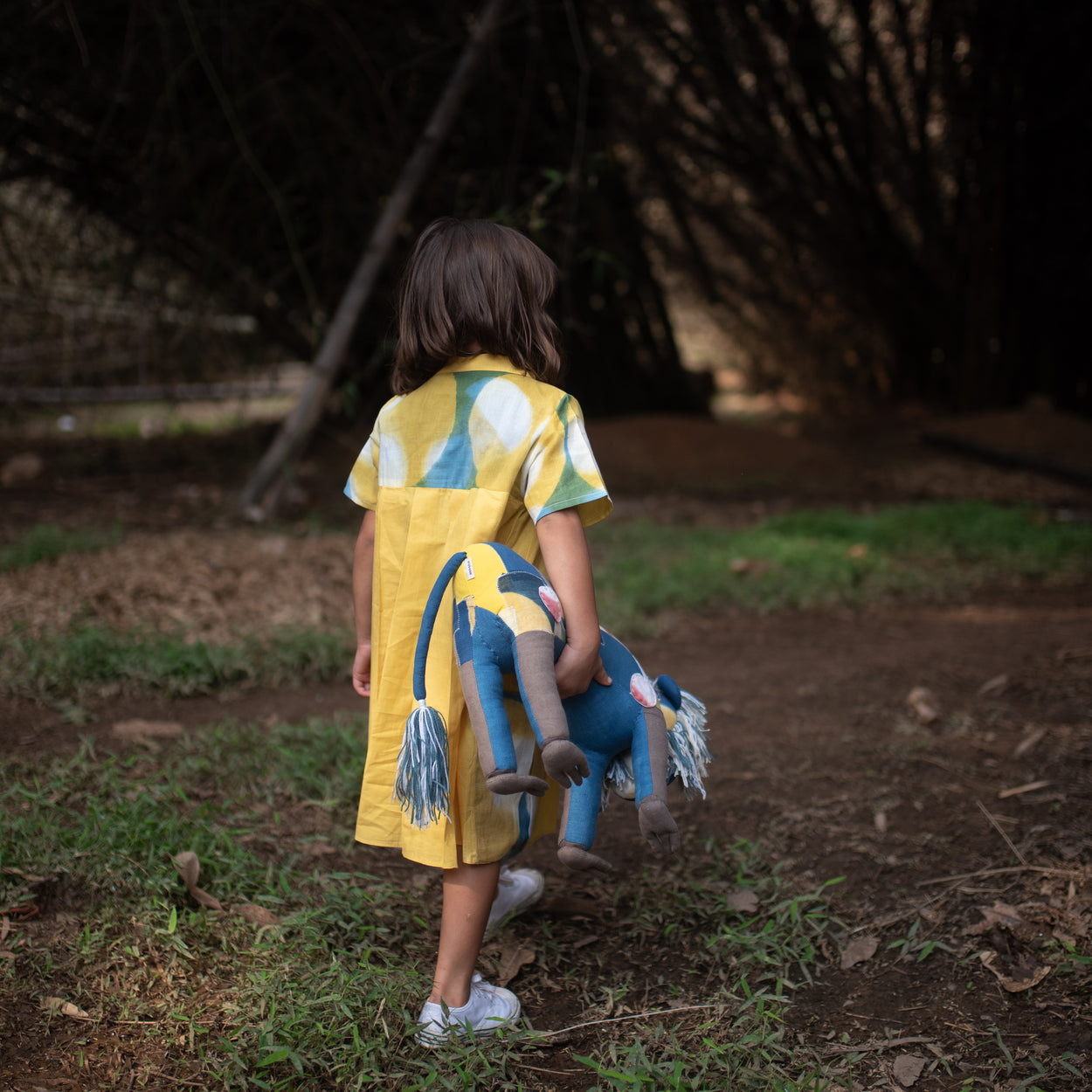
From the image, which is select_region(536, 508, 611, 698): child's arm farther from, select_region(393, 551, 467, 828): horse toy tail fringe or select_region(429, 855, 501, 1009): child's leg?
select_region(429, 855, 501, 1009): child's leg

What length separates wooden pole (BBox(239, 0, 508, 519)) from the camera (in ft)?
14.8

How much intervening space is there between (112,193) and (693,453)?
4.17 meters

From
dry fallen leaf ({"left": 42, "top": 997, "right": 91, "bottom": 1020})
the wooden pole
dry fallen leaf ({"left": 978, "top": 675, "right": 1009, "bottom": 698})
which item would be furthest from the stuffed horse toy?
the wooden pole

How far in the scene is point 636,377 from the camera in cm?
846

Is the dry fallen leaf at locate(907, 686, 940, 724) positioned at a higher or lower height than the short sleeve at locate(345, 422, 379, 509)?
lower

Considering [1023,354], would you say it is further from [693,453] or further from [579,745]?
[579,745]

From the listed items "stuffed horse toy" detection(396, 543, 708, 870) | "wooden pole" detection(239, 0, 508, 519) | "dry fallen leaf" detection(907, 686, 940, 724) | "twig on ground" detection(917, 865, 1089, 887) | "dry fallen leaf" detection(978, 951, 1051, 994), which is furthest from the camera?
"wooden pole" detection(239, 0, 508, 519)

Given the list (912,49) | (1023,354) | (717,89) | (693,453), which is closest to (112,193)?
(693,453)

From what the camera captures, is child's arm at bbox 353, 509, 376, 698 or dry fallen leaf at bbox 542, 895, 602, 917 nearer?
child's arm at bbox 353, 509, 376, 698

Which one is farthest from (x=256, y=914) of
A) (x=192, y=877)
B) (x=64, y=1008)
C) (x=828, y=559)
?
(x=828, y=559)

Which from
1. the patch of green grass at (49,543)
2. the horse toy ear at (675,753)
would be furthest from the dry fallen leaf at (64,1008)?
the patch of green grass at (49,543)

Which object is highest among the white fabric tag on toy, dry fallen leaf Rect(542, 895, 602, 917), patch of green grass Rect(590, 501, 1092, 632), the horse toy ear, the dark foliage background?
the dark foliage background

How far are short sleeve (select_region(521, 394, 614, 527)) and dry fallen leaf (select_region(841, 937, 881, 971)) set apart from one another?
39.0 inches

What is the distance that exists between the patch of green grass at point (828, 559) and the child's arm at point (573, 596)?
6.91ft
